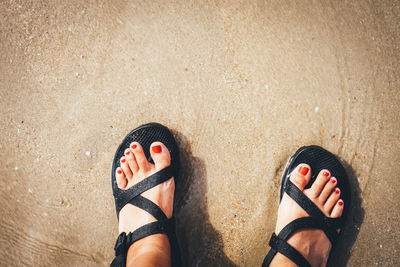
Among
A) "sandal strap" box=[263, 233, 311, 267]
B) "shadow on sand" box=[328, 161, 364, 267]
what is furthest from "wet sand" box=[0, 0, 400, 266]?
"sandal strap" box=[263, 233, 311, 267]

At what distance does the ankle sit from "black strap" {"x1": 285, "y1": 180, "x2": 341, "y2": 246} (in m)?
0.76

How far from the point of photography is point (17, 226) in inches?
59.5

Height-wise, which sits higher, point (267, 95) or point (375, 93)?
point (267, 95)

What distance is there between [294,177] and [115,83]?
1.20m

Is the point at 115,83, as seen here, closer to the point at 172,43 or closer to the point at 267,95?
the point at 172,43

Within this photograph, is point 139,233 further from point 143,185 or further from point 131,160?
point 131,160

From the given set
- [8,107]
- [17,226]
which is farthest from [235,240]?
[8,107]

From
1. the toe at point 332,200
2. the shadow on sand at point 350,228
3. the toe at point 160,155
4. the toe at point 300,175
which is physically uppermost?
the toe at point 160,155

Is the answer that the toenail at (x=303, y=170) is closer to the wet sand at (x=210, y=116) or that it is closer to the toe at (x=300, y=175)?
the toe at (x=300, y=175)

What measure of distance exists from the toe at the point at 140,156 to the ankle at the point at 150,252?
383 mm

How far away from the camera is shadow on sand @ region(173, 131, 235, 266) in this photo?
1468mm

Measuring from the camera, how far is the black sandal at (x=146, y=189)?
135 centimetres

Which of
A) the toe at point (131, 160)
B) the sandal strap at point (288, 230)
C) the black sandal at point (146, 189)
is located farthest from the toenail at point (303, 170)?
the toe at point (131, 160)

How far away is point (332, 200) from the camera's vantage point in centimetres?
144
